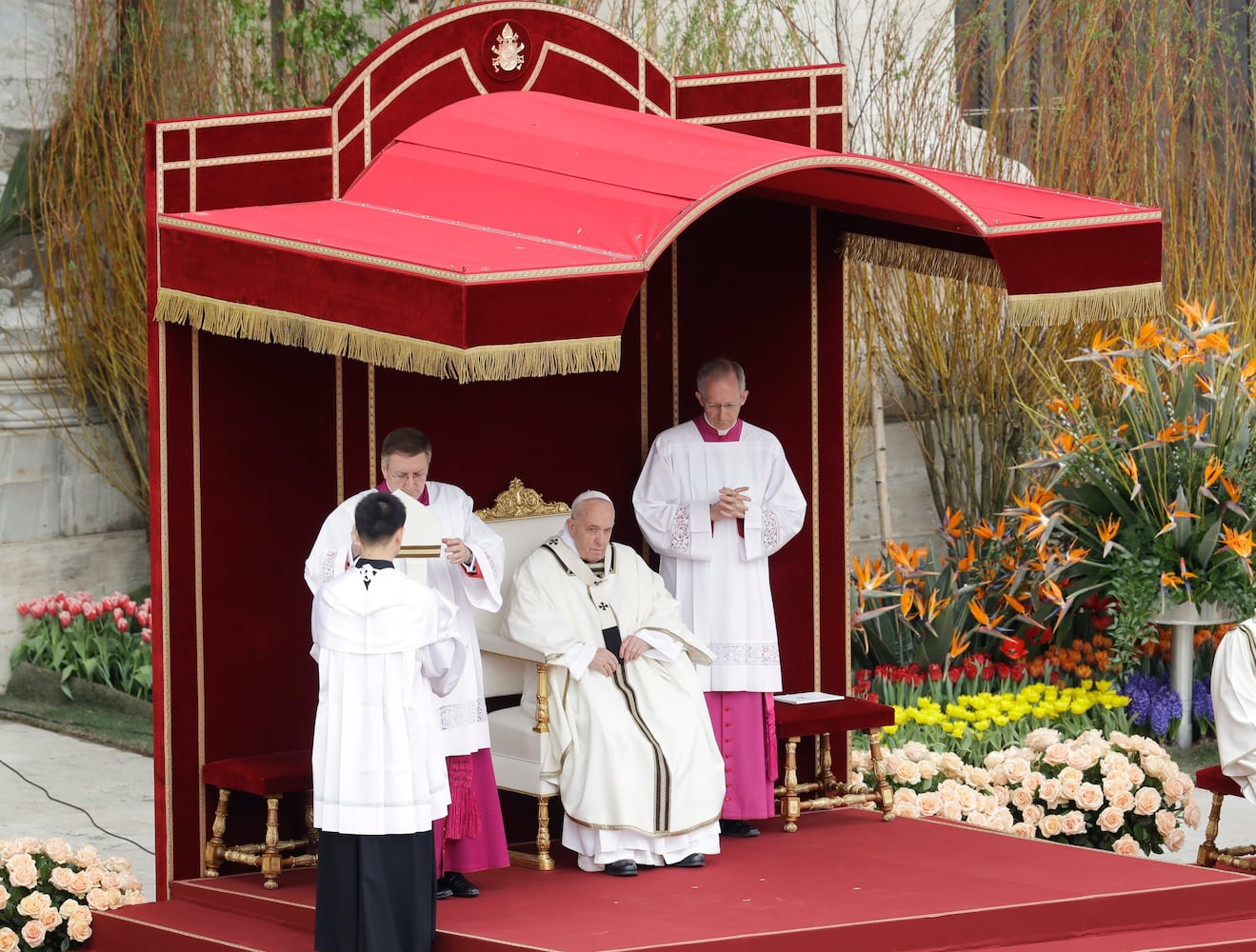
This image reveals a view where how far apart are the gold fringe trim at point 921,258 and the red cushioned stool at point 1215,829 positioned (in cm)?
199

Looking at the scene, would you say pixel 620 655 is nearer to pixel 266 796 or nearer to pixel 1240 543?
pixel 266 796

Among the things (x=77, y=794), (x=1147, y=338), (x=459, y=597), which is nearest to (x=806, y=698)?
(x=459, y=597)

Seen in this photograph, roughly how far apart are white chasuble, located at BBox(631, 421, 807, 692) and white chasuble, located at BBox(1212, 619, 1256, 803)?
5.32ft

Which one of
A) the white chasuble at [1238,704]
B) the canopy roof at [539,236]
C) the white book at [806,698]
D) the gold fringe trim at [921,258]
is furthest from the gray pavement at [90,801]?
the canopy roof at [539,236]

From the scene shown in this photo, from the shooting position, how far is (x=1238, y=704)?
809cm

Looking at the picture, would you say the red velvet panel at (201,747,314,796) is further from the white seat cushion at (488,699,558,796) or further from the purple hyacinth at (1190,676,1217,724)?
the purple hyacinth at (1190,676,1217,724)

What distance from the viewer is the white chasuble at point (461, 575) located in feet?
23.3

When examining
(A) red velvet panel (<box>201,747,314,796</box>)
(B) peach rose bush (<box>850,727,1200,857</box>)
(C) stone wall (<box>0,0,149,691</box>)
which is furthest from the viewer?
(C) stone wall (<box>0,0,149,691</box>)

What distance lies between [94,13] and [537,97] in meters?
5.58

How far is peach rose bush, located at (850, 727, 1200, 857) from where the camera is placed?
28.0ft

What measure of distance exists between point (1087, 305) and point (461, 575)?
2.40 meters

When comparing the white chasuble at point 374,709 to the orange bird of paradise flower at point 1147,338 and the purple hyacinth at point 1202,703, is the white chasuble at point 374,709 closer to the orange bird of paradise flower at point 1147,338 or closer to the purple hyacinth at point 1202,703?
the orange bird of paradise flower at point 1147,338

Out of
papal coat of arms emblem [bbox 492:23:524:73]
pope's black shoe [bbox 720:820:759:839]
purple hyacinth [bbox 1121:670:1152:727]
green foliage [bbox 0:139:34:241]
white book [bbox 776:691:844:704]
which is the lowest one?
pope's black shoe [bbox 720:820:759:839]

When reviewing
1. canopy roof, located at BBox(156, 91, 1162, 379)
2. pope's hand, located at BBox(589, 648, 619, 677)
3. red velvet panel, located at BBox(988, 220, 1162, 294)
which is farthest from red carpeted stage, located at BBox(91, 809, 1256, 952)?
red velvet panel, located at BBox(988, 220, 1162, 294)
